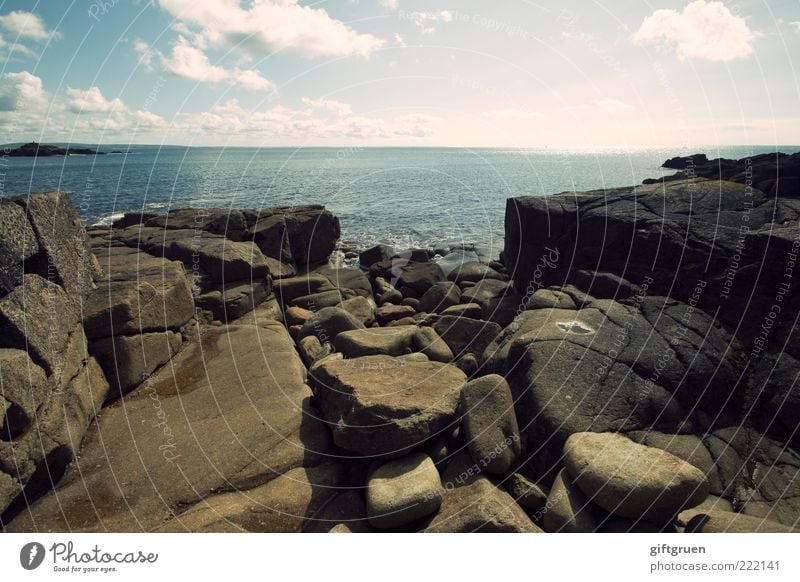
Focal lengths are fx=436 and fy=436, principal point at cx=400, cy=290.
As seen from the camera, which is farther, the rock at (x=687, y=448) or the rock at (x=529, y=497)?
the rock at (x=687, y=448)

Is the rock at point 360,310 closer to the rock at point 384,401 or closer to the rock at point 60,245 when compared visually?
the rock at point 384,401

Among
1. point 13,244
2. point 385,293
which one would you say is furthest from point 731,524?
point 385,293

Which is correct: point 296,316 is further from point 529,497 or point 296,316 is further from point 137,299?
point 529,497

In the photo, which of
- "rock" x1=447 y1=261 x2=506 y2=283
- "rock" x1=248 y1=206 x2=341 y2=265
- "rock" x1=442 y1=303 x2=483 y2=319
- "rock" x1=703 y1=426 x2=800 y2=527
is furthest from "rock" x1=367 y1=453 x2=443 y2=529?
"rock" x1=248 y1=206 x2=341 y2=265

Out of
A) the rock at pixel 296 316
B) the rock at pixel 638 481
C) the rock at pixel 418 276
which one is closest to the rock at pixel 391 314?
the rock at pixel 296 316

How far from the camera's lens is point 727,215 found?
10273 mm

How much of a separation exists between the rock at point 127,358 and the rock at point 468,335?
5.93 metres

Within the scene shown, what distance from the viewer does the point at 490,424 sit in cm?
616

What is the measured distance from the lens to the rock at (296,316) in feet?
38.7

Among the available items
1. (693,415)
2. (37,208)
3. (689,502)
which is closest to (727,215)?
(693,415)

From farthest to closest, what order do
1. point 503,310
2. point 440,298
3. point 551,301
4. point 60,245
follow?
point 440,298, point 503,310, point 551,301, point 60,245

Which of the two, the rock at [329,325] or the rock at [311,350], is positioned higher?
the rock at [329,325]

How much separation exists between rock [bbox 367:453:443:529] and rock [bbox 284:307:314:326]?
6699mm

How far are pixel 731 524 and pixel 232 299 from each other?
10.5 metres
